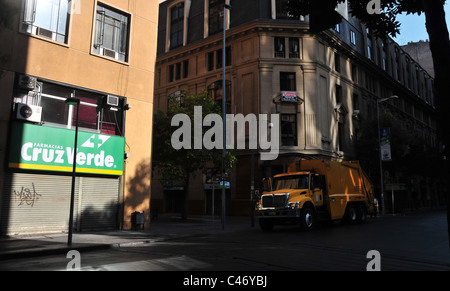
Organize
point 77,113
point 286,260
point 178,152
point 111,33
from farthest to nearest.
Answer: point 178,152
point 111,33
point 77,113
point 286,260

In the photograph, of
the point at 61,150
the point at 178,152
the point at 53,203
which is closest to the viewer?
the point at 53,203

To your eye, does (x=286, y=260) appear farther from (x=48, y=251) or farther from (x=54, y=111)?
(x=54, y=111)

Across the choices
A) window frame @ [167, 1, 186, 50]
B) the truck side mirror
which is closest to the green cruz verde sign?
the truck side mirror

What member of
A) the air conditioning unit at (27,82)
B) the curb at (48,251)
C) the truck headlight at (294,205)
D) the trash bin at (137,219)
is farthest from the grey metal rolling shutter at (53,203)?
the truck headlight at (294,205)

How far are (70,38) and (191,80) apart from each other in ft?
69.3

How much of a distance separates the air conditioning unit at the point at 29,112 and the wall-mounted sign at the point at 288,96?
2065 centimetres

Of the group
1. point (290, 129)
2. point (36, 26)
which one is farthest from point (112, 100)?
point (290, 129)

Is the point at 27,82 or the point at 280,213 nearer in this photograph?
the point at 27,82

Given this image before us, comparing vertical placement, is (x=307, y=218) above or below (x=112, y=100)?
below

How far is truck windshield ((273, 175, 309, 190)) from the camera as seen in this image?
56.5 feet

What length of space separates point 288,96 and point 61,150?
67.0 ft

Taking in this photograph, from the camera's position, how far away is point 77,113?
12.5 meters
